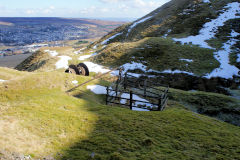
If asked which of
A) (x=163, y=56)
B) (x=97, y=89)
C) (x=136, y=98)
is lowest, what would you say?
(x=136, y=98)

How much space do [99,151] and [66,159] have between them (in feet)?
5.33

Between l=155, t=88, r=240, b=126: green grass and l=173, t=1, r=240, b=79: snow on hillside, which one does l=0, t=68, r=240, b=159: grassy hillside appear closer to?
l=155, t=88, r=240, b=126: green grass

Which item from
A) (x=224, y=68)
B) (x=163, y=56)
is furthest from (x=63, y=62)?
(x=224, y=68)

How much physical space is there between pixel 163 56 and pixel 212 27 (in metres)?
26.6

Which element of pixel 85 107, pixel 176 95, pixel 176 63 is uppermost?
pixel 176 63

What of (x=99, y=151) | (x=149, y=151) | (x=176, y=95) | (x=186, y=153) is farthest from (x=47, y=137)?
(x=176, y=95)

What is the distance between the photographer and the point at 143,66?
44.6 metres

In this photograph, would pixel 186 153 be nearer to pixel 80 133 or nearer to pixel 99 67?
pixel 80 133

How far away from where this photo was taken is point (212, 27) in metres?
58.3

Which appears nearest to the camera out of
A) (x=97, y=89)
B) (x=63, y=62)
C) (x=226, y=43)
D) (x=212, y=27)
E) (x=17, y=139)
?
(x=17, y=139)

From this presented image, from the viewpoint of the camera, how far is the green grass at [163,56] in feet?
134

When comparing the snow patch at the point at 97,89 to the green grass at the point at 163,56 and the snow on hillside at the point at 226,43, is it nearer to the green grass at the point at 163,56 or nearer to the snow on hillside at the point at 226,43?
the green grass at the point at 163,56

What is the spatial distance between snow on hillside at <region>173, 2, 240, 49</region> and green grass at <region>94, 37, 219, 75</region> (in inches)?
179

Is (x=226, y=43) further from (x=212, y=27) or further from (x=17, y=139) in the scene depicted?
(x=17, y=139)
